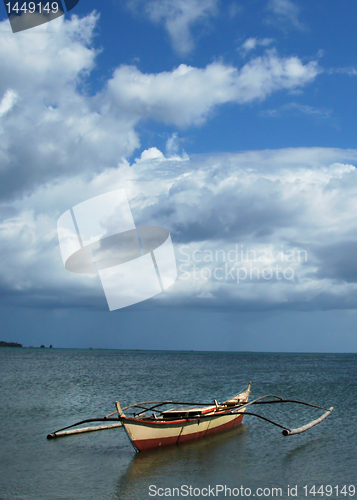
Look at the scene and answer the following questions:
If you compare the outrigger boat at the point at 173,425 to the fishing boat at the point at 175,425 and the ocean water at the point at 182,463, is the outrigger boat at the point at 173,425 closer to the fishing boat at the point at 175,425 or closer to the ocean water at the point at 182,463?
the fishing boat at the point at 175,425

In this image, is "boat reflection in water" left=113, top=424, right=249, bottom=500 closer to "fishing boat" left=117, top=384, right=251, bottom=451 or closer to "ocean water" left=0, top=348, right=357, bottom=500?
"ocean water" left=0, top=348, right=357, bottom=500

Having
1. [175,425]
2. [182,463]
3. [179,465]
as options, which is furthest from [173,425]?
[179,465]

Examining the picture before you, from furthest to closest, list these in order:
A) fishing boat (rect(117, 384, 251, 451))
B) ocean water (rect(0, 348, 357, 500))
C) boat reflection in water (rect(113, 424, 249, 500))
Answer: fishing boat (rect(117, 384, 251, 451)), boat reflection in water (rect(113, 424, 249, 500)), ocean water (rect(0, 348, 357, 500))

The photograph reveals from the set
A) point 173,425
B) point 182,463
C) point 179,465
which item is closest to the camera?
point 179,465

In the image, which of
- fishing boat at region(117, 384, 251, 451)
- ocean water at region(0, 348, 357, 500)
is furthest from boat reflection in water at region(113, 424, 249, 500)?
fishing boat at region(117, 384, 251, 451)

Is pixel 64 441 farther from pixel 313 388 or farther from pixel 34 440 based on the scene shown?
pixel 313 388

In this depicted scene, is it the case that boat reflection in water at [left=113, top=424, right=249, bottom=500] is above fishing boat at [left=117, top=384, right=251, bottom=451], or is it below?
below

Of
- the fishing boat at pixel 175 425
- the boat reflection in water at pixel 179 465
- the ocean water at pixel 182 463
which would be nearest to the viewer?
the ocean water at pixel 182 463

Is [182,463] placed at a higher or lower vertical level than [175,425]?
lower

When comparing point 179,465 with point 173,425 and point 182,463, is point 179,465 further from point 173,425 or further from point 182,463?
→ point 173,425

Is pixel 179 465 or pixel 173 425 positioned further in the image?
pixel 173 425

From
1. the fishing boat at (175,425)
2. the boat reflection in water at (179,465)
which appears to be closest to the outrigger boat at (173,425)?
the fishing boat at (175,425)

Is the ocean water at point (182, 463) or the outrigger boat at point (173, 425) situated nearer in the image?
the ocean water at point (182, 463)

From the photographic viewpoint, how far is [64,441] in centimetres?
1859
